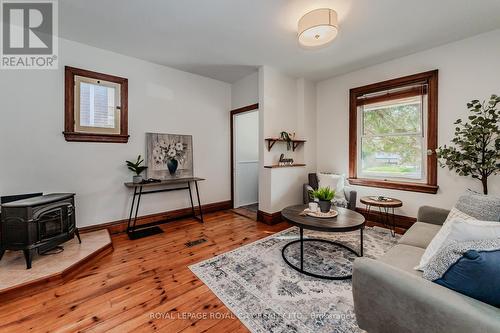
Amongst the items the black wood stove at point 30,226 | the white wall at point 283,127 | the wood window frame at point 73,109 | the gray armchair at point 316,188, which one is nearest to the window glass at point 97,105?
the wood window frame at point 73,109

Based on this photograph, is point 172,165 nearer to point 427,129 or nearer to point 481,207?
point 481,207

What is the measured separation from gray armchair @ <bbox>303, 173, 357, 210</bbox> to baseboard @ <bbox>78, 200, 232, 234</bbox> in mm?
1703

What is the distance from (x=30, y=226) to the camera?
6.77 feet

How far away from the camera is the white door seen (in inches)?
184

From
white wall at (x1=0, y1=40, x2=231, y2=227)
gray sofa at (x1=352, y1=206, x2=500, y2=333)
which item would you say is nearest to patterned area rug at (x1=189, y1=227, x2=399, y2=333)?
gray sofa at (x1=352, y1=206, x2=500, y2=333)

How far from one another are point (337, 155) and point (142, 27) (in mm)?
3751

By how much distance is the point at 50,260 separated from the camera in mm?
2172

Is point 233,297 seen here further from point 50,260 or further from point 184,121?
point 184,121

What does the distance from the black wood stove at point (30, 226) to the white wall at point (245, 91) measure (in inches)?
128

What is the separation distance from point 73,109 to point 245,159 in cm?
314

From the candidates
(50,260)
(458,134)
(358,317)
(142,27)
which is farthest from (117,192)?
(458,134)

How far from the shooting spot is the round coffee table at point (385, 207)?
304 cm

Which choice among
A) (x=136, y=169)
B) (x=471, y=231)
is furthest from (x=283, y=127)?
(x=471, y=231)

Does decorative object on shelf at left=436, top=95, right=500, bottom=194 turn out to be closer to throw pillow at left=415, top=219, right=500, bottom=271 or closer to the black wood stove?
throw pillow at left=415, top=219, right=500, bottom=271
